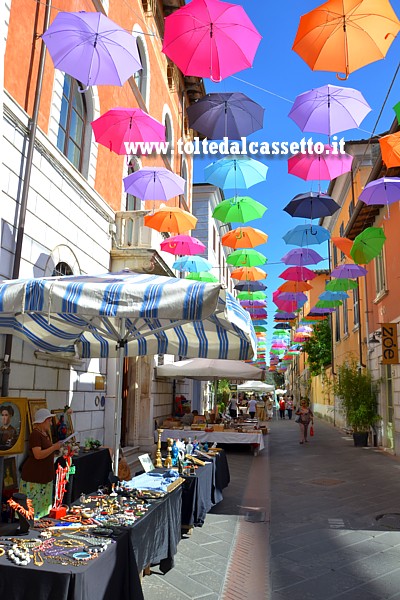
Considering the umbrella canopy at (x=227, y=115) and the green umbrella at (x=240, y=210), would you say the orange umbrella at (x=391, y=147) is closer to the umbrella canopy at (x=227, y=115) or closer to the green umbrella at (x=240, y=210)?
the umbrella canopy at (x=227, y=115)

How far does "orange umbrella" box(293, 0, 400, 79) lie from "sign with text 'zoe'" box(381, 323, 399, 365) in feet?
32.5

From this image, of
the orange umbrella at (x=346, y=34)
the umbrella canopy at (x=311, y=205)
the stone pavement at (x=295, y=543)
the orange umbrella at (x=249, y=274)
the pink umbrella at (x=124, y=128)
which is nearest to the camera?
the stone pavement at (x=295, y=543)

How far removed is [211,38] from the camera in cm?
680

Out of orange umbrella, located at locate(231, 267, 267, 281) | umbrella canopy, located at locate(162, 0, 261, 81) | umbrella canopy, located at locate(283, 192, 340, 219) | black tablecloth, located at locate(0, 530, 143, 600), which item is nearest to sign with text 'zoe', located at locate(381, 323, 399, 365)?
orange umbrella, located at locate(231, 267, 267, 281)

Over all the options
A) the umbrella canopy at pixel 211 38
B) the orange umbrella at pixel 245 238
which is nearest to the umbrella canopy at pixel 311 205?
the orange umbrella at pixel 245 238

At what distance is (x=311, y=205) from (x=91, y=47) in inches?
260

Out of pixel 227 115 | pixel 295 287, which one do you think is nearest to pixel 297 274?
pixel 295 287

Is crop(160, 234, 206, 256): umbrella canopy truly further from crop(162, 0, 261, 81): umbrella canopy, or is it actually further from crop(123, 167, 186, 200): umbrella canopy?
crop(162, 0, 261, 81): umbrella canopy

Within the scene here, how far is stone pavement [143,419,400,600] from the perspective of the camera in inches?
193

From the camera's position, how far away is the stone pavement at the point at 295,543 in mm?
4914

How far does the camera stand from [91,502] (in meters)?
4.75

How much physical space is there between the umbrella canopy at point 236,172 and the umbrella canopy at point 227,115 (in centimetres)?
180

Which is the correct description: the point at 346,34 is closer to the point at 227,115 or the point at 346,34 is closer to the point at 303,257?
the point at 227,115

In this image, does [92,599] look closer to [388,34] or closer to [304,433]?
[388,34]
